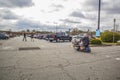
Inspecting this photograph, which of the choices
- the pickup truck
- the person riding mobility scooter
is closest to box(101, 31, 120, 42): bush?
the pickup truck

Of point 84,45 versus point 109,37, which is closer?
point 84,45

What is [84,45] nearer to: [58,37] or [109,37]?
[109,37]

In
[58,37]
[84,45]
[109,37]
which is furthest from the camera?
[58,37]

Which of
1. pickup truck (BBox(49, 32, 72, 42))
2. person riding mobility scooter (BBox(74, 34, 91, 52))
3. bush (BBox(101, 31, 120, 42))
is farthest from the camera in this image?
pickup truck (BBox(49, 32, 72, 42))

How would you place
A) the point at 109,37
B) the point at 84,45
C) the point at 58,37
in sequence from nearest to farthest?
the point at 84,45 → the point at 109,37 → the point at 58,37

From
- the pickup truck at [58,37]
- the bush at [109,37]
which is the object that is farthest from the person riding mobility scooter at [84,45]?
the pickup truck at [58,37]

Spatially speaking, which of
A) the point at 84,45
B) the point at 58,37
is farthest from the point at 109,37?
the point at 84,45

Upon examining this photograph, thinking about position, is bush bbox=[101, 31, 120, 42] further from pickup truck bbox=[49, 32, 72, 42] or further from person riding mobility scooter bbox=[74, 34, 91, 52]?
person riding mobility scooter bbox=[74, 34, 91, 52]

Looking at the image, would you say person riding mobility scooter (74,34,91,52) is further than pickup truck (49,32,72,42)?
No

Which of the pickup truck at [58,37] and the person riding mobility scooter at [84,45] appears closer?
the person riding mobility scooter at [84,45]

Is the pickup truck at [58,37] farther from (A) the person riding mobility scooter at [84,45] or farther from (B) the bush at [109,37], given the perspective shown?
(A) the person riding mobility scooter at [84,45]

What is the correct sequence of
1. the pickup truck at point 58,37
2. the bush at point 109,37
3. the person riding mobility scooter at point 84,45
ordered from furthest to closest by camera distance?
1. the pickup truck at point 58,37
2. the bush at point 109,37
3. the person riding mobility scooter at point 84,45

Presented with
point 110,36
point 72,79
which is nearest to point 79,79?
point 72,79

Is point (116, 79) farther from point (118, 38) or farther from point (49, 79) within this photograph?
point (118, 38)
